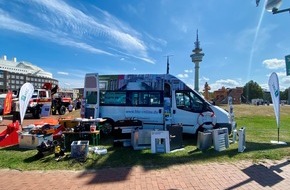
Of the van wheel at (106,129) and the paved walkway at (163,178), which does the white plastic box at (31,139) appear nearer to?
the paved walkway at (163,178)

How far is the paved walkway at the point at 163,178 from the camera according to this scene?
464cm

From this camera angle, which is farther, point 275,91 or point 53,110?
point 53,110

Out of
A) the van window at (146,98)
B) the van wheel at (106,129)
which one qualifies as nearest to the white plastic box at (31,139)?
the van wheel at (106,129)

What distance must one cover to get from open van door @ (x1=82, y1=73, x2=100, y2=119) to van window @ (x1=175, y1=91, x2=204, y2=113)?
3.50 meters

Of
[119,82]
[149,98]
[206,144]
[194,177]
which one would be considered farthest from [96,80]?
[194,177]

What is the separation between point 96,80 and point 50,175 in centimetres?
551

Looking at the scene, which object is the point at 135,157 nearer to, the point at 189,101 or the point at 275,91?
the point at 189,101

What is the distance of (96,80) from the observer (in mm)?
10172

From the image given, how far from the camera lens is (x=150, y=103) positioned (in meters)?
9.77

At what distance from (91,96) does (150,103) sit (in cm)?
269

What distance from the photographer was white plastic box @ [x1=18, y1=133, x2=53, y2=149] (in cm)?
752

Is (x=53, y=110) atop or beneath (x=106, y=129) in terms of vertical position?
atop

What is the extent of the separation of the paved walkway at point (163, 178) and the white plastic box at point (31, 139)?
6.28 feet

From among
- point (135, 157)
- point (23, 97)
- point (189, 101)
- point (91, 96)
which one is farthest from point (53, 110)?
point (135, 157)
